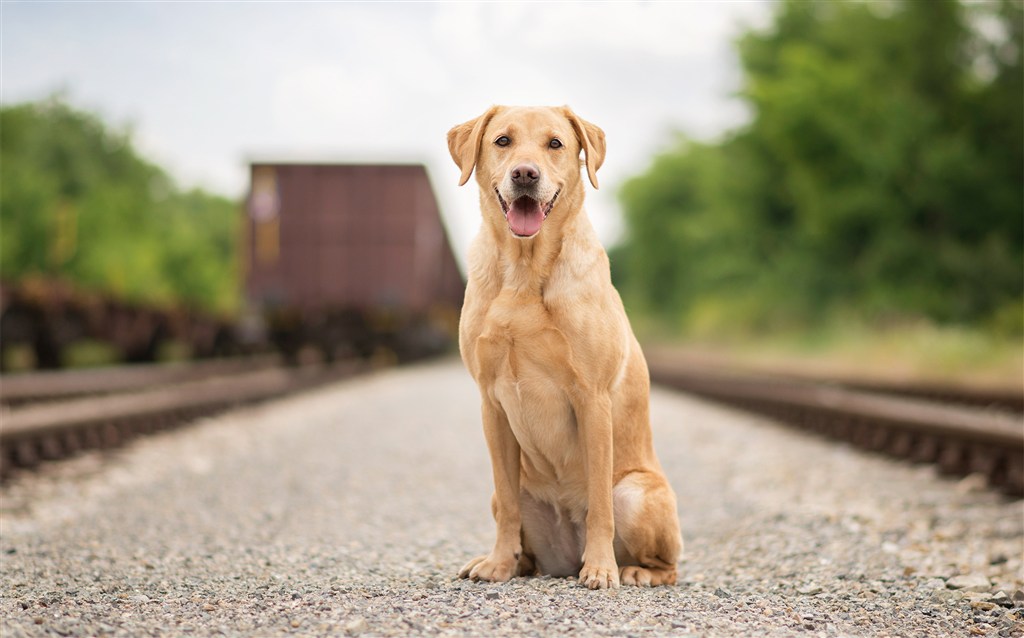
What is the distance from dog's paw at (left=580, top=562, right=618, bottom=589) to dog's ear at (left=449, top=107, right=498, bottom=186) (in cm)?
141

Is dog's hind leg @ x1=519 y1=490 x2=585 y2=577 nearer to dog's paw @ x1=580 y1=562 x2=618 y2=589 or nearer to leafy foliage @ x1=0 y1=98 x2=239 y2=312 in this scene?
dog's paw @ x1=580 y1=562 x2=618 y2=589

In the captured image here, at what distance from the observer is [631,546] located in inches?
134

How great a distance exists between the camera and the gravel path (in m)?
2.89

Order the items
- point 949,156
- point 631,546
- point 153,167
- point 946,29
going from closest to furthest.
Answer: point 631,546, point 949,156, point 946,29, point 153,167

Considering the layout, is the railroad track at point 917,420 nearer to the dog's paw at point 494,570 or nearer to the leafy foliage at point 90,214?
the dog's paw at point 494,570

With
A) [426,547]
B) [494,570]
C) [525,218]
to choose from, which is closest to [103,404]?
[426,547]

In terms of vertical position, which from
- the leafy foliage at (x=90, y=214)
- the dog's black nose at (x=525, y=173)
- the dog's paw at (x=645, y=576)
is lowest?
the dog's paw at (x=645, y=576)

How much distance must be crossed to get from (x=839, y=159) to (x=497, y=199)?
24042 millimetres

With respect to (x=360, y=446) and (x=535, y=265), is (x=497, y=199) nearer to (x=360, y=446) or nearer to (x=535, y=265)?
(x=535, y=265)

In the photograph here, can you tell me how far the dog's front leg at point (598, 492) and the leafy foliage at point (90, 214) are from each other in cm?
2628

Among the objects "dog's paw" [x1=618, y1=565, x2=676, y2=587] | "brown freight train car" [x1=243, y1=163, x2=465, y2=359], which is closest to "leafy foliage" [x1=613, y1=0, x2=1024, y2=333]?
"brown freight train car" [x1=243, y1=163, x2=465, y2=359]

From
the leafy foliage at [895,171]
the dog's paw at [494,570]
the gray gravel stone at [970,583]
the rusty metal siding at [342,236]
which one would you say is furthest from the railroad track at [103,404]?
the leafy foliage at [895,171]

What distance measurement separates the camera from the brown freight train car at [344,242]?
21.5 m

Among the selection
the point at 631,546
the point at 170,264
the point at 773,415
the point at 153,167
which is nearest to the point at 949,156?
the point at 773,415
